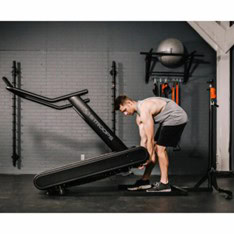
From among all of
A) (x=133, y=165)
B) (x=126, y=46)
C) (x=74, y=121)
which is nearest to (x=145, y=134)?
(x=133, y=165)

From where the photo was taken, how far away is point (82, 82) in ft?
14.2

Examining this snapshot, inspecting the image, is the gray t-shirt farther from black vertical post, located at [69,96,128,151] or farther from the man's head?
black vertical post, located at [69,96,128,151]

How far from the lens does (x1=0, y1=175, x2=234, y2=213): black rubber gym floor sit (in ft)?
7.73

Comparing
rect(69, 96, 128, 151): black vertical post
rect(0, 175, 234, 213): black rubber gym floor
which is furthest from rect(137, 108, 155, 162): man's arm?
rect(0, 175, 234, 213): black rubber gym floor

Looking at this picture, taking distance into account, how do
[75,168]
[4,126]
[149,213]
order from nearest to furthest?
1. [149,213]
2. [75,168]
3. [4,126]

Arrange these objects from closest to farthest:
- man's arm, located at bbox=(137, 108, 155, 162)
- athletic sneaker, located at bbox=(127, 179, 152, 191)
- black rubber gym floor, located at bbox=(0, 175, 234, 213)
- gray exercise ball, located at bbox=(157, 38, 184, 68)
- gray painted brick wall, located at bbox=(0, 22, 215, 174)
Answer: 1. black rubber gym floor, located at bbox=(0, 175, 234, 213)
2. man's arm, located at bbox=(137, 108, 155, 162)
3. athletic sneaker, located at bbox=(127, 179, 152, 191)
4. gray exercise ball, located at bbox=(157, 38, 184, 68)
5. gray painted brick wall, located at bbox=(0, 22, 215, 174)

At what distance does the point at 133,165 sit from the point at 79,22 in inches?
108

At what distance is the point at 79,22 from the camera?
439cm

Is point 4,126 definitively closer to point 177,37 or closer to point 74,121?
point 74,121

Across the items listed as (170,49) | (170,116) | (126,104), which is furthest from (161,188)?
(170,49)

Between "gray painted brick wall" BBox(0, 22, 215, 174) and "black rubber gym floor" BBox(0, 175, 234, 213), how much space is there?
101 centimetres

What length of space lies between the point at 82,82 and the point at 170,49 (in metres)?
1.51

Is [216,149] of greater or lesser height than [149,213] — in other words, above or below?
above

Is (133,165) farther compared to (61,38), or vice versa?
(61,38)
